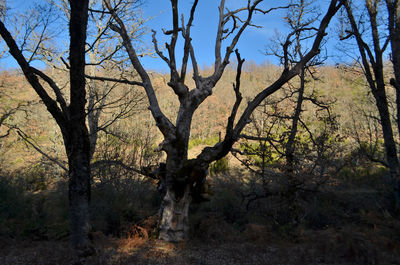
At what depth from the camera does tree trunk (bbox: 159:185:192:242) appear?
15.5ft

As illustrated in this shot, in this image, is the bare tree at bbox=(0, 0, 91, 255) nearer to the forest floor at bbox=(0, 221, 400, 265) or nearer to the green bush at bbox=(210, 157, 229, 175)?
the forest floor at bbox=(0, 221, 400, 265)

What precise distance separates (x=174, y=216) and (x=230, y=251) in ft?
4.02

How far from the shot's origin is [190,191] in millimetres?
5047

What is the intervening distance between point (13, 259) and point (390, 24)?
10.4 m

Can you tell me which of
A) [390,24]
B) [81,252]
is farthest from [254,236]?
[390,24]

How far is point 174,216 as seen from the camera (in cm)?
481

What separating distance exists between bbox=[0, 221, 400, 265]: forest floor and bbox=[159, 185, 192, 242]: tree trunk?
18 cm

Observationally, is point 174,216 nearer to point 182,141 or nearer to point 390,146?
point 182,141

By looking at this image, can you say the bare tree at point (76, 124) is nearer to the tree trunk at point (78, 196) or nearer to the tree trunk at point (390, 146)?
the tree trunk at point (78, 196)

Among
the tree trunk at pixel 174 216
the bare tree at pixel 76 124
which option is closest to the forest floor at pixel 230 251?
the tree trunk at pixel 174 216

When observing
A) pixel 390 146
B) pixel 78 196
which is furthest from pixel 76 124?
pixel 390 146

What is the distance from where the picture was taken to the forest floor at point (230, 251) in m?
3.87

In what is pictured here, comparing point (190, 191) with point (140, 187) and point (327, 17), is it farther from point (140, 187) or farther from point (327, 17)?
point (140, 187)

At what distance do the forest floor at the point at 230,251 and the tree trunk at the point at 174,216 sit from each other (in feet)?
0.59
